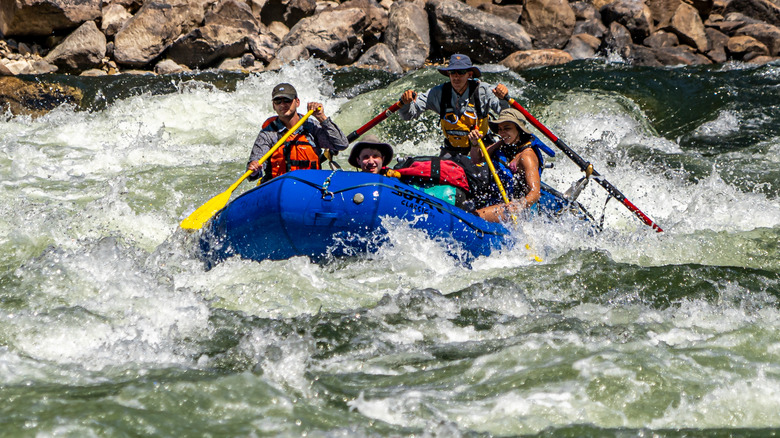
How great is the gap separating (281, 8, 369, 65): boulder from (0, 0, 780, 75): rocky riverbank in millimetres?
21

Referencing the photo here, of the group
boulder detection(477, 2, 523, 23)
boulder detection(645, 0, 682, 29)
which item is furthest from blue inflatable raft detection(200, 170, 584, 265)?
boulder detection(645, 0, 682, 29)

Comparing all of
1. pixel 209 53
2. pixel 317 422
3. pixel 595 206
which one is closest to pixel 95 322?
pixel 317 422

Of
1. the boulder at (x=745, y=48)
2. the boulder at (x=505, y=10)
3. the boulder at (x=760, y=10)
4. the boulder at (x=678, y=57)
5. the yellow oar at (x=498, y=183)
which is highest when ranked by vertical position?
the boulder at (x=760, y=10)

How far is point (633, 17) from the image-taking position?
51.5 ft

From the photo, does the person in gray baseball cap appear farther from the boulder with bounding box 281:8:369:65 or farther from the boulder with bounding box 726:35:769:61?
the boulder with bounding box 726:35:769:61

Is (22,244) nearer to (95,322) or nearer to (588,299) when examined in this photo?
(95,322)

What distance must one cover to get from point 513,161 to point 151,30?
9.44 meters

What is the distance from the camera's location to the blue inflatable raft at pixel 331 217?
493cm

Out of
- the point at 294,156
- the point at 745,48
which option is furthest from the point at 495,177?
the point at 745,48

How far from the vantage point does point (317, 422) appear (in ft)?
10.4

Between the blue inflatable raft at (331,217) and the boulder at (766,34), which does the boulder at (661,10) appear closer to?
the boulder at (766,34)

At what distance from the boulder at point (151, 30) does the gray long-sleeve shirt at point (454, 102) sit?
8.02 m

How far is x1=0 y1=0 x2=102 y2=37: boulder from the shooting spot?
12.8m

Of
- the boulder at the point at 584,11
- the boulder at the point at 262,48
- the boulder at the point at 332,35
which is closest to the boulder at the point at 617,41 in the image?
the boulder at the point at 584,11
